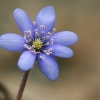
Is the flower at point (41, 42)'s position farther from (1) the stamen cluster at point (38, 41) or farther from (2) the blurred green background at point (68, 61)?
(2) the blurred green background at point (68, 61)

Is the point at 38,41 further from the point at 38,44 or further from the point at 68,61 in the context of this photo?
the point at 68,61

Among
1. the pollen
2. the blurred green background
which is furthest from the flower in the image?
the blurred green background

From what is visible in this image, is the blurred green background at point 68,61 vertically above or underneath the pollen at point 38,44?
above

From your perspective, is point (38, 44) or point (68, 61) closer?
point (38, 44)

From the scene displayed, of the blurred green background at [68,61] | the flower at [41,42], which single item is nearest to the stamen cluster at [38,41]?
the flower at [41,42]

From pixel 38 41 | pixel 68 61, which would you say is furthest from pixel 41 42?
pixel 68 61
